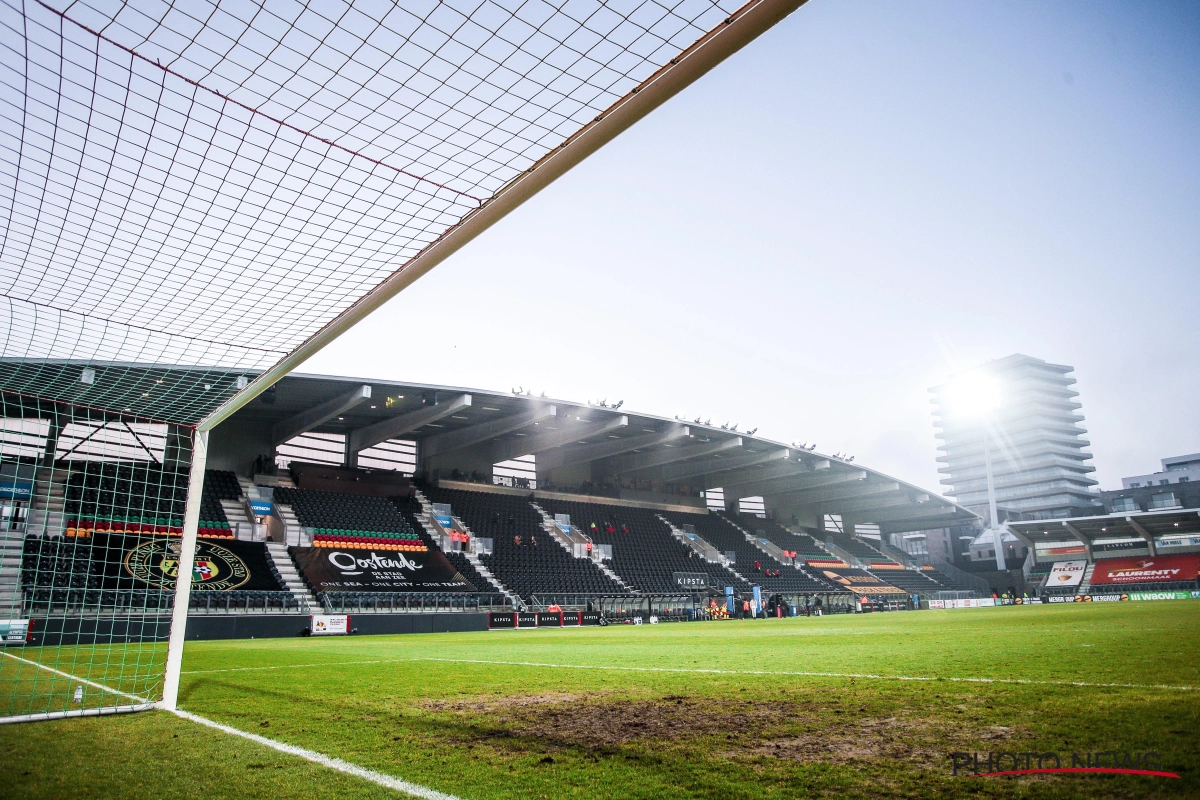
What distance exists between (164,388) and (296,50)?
4.70m

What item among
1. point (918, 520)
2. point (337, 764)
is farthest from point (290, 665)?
point (918, 520)

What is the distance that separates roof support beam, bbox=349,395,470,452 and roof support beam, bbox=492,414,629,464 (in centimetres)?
625

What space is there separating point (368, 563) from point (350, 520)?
308cm

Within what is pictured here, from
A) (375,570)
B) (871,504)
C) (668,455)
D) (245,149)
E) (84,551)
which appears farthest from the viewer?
(871,504)

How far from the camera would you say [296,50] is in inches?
164

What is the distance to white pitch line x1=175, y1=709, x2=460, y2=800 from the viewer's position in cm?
294

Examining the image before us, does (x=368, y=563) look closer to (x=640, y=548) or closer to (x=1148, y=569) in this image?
(x=640, y=548)

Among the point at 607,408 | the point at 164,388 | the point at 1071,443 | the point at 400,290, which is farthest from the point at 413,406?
the point at 1071,443

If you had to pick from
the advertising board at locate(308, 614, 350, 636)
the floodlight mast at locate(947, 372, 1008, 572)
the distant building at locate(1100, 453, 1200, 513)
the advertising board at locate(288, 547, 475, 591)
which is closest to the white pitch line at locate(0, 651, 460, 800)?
the advertising board at locate(308, 614, 350, 636)

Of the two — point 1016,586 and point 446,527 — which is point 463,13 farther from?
point 1016,586

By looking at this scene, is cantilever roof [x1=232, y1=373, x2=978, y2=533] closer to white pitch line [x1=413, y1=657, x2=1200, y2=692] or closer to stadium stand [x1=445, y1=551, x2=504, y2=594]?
stadium stand [x1=445, y1=551, x2=504, y2=594]

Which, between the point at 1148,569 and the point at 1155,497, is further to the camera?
the point at 1155,497

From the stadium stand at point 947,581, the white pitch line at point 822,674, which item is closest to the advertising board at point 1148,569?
the stadium stand at point 947,581

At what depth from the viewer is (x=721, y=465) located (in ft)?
139
